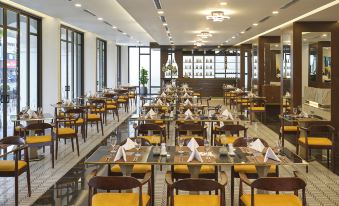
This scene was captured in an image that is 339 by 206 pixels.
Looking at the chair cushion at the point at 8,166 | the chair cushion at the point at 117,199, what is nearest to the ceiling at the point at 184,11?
the chair cushion at the point at 8,166

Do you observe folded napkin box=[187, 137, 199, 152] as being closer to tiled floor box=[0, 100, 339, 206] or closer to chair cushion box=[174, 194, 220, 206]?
tiled floor box=[0, 100, 339, 206]

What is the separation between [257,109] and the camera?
45.0 ft

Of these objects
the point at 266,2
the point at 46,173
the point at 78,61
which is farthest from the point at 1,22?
the point at 78,61

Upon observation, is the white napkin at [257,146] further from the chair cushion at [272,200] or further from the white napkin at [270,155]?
the chair cushion at [272,200]

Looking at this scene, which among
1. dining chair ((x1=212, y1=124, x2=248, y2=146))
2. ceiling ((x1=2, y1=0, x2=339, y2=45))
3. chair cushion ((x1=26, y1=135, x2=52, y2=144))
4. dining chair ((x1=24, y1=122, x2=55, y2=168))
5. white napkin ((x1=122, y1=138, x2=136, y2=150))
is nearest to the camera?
white napkin ((x1=122, y1=138, x2=136, y2=150))

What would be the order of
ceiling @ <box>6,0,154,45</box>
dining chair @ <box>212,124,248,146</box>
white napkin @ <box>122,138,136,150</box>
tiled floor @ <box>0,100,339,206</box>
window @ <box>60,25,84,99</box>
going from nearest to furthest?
white napkin @ <box>122,138,136,150</box>, tiled floor @ <box>0,100,339,206</box>, dining chair @ <box>212,124,248,146</box>, ceiling @ <box>6,0,154,45</box>, window @ <box>60,25,84,99</box>

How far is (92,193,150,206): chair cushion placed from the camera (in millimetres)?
3906

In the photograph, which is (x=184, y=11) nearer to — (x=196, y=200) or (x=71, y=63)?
(x=196, y=200)

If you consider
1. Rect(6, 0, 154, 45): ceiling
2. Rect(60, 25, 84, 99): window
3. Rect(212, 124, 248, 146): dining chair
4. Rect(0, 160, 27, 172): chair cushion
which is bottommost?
Rect(0, 160, 27, 172): chair cushion

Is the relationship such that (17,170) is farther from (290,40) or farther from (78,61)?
(78,61)

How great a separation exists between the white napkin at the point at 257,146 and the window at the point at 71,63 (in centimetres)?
995

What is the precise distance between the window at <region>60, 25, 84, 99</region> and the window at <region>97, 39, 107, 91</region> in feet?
11.4

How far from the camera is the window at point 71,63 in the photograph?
14.9 metres

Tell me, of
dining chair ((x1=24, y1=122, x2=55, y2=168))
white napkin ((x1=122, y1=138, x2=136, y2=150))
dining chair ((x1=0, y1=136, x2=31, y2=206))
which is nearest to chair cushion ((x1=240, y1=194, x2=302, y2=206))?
white napkin ((x1=122, y1=138, x2=136, y2=150))
